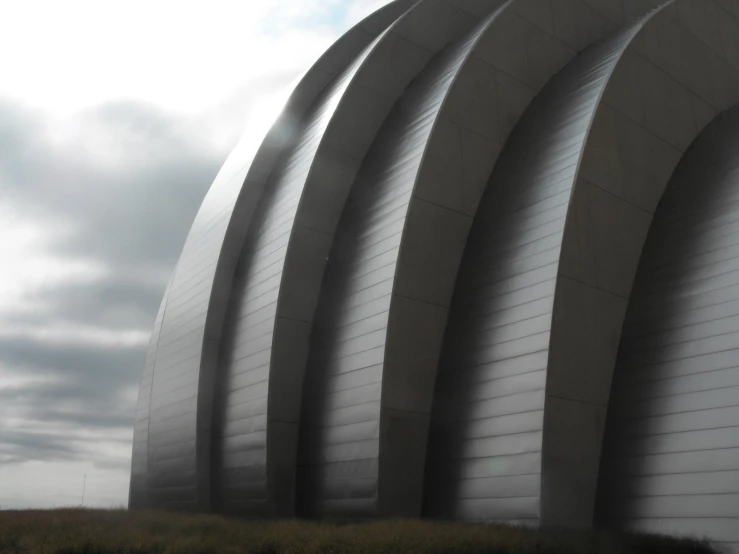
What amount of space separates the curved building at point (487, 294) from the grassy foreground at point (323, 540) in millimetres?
1832

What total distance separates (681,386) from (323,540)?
8537 millimetres

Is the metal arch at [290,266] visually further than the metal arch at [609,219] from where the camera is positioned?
Yes

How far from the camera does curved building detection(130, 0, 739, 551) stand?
50.8 feet

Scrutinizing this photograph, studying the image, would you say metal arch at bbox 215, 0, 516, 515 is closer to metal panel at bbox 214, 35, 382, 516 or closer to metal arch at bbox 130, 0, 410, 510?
metal panel at bbox 214, 35, 382, 516

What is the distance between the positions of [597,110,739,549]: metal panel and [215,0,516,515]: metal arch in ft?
26.9

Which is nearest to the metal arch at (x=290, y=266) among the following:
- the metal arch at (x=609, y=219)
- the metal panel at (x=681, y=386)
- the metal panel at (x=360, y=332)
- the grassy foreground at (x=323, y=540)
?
the metal panel at (x=360, y=332)

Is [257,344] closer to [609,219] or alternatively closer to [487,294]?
[487,294]

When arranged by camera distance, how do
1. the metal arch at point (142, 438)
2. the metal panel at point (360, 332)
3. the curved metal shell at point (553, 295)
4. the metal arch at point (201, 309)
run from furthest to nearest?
the metal arch at point (142, 438)
the metal arch at point (201, 309)
the metal panel at point (360, 332)
the curved metal shell at point (553, 295)

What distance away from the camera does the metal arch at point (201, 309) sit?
22.2 m

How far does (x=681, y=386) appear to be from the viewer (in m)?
15.6

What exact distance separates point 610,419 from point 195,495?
1207 centimetres

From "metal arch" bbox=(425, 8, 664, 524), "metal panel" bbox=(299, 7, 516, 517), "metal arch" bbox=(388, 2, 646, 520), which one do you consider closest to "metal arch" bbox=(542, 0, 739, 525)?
"metal arch" bbox=(425, 8, 664, 524)

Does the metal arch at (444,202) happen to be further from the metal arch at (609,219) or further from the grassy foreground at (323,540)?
the grassy foreground at (323,540)

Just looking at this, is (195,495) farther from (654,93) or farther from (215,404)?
(654,93)
